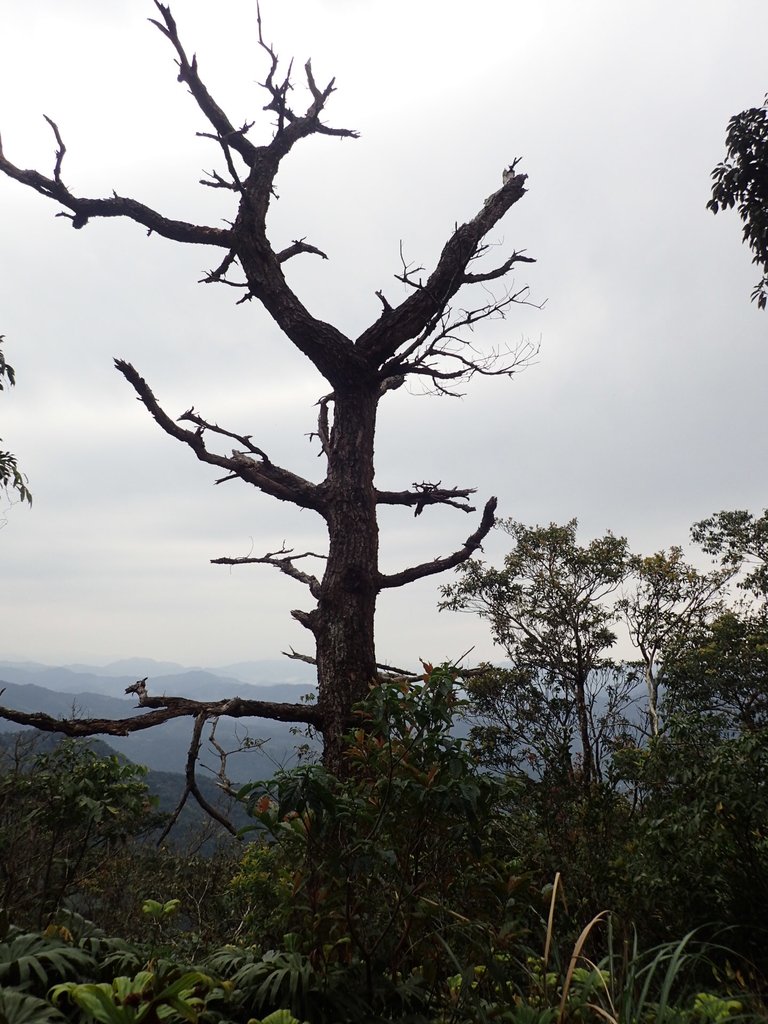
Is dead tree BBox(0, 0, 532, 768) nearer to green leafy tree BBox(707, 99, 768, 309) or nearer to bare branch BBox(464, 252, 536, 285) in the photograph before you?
bare branch BBox(464, 252, 536, 285)

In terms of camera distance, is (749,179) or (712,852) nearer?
(712,852)

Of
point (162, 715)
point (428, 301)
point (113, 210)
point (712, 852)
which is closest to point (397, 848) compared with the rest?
point (712, 852)

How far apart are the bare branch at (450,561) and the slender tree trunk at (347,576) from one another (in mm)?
363

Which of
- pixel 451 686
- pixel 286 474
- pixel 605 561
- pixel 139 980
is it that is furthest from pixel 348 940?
pixel 605 561

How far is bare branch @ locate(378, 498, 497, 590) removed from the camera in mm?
5730

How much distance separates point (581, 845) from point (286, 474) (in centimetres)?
378

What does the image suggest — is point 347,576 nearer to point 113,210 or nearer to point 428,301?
point 428,301

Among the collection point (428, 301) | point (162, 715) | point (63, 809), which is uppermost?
point (428, 301)

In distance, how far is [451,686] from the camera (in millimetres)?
2867

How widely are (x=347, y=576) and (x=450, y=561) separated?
43.4 inches

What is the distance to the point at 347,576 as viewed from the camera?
5.33 m

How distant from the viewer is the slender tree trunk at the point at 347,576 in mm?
4977

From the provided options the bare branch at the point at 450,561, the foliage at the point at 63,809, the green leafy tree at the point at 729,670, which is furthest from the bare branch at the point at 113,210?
the green leafy tree at the point at 729,670

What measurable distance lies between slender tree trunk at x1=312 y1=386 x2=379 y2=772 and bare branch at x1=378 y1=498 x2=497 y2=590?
36 centimetres
